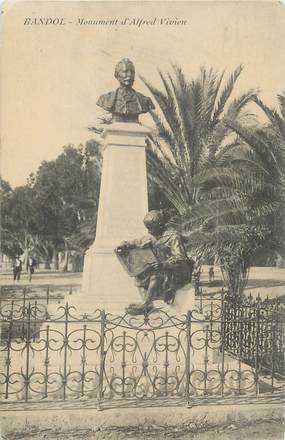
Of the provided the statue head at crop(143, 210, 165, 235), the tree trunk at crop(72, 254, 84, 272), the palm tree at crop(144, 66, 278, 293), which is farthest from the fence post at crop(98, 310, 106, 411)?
the tree trunk at crop(72, 254, 84, 272)

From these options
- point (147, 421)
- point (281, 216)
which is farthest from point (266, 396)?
point (281, 216)

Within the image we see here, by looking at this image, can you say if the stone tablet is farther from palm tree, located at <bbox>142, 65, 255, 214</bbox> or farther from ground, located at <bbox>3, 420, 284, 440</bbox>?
palm tree, located at <bbox>142, 65, 255, 214</bbox>

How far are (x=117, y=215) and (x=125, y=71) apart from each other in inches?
79.1

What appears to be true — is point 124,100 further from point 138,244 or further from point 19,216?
point 19,216

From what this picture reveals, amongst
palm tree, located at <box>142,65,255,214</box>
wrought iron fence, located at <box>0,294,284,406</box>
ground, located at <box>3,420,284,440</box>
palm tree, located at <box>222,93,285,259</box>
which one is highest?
palm tree, located at <box>142,65,255,214</box>

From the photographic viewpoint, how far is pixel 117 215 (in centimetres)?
660

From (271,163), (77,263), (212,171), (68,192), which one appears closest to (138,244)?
(271,163)

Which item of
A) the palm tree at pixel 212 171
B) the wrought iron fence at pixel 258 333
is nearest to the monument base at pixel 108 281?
the wrought iron fence at pixel 258 333

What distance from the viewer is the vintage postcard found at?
4832mm

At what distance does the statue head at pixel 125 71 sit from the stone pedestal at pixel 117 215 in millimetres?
625

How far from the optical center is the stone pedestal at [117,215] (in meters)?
6.36

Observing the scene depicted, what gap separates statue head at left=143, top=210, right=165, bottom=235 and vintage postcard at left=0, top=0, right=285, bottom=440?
0.02m

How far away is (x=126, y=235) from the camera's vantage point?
6570 millimetres

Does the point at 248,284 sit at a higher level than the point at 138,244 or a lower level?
lower
